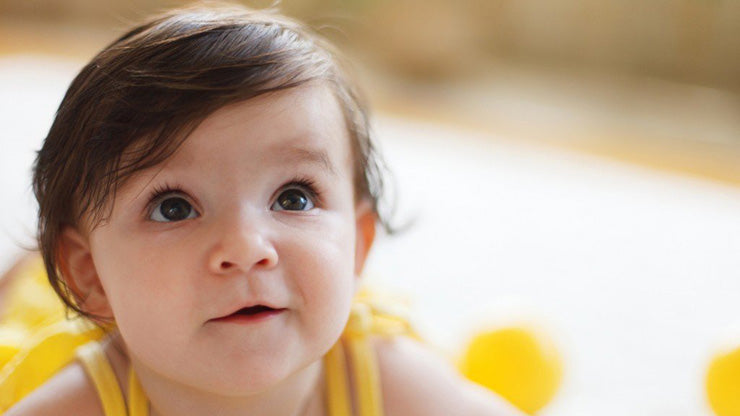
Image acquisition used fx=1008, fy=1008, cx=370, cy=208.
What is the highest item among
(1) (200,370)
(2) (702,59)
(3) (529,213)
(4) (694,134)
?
(2) (702,59)

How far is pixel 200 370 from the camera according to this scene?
79 cm

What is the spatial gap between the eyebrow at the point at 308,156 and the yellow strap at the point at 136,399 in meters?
0.25

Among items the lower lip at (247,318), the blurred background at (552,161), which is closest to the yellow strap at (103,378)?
the lower lip at (247,318)

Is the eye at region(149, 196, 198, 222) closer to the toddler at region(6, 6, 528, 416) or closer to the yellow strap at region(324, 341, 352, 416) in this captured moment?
the toddler at region(6, 6, 528, 416)

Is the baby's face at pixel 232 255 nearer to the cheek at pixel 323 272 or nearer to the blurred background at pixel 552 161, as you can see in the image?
the cheek at pixel 323 272

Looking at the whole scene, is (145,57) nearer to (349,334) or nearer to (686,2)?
(349,334)

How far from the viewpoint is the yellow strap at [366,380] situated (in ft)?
3.07

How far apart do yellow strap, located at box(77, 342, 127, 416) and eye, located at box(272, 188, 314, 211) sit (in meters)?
0.23

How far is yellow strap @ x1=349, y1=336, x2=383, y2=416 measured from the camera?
0.93m

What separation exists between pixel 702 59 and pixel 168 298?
1.96 metres

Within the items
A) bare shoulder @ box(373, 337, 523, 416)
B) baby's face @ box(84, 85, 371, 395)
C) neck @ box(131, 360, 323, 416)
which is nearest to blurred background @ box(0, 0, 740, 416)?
bare shoulder @ box(373, 337, 523, 416)

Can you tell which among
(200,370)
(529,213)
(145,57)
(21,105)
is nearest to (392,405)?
(200,370)

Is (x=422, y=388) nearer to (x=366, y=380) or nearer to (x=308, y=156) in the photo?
(x=366, y=380)

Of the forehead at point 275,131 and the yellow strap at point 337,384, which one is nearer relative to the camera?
the forehead at point 275,131
